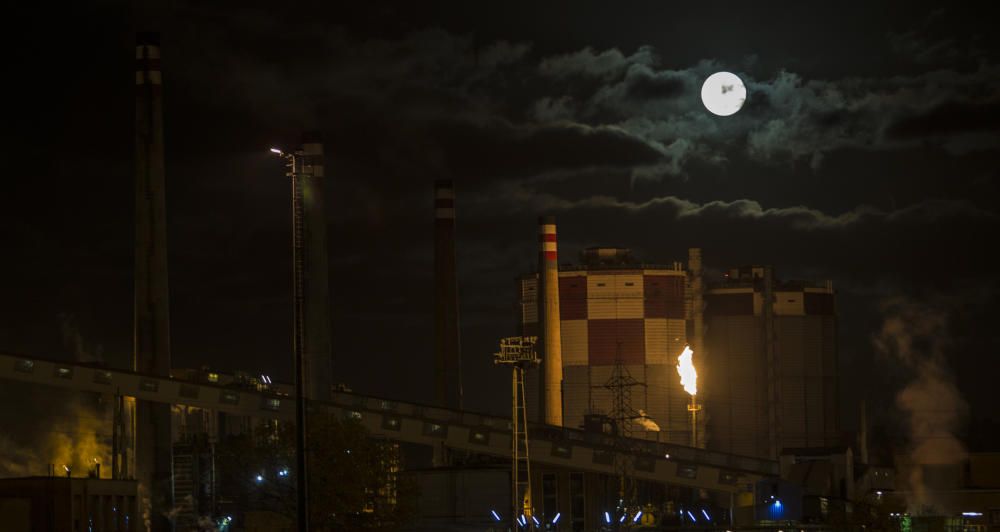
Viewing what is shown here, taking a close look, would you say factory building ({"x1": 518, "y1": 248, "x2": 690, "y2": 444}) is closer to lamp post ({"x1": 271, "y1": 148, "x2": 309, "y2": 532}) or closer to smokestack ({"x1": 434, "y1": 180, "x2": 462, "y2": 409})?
smokestack ({"x1": 434, "y1": 180, "x2": 462, "y2": 409})

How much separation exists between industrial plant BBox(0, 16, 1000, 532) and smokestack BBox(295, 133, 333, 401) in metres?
0.12

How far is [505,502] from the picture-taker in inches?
2255

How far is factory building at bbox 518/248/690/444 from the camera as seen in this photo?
8850 centimetres

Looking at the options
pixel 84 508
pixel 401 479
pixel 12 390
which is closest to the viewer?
pixel 84 508

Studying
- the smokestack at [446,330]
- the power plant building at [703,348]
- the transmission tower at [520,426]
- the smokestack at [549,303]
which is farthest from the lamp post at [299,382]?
the power plant building at [703,348]

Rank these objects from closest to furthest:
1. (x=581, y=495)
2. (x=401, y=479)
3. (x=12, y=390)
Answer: (x=401, y=479) < (x=581, y=495) < (x=12, y=390)

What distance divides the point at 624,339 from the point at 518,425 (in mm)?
28003

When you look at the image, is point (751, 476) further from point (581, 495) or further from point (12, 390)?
point (12, 390)

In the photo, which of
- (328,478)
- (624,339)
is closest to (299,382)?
(328,478)

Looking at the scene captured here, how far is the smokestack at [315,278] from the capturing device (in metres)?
66.9

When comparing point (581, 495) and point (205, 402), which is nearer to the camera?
point (205, 402)

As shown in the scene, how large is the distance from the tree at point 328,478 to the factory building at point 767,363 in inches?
1774

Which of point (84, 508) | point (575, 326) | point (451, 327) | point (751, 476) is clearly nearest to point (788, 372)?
point (575, 326)

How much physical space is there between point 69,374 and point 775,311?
158 feet
